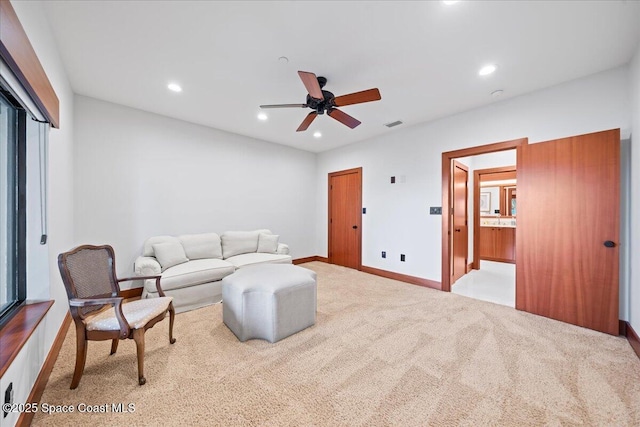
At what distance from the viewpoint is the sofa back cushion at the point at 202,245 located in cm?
364

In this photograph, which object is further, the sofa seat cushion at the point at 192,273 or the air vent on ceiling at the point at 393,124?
the air vent on ceiling at the point at 393,124

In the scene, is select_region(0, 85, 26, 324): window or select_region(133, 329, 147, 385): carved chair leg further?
select_region(133, 329, 147, 385): carved chair leg

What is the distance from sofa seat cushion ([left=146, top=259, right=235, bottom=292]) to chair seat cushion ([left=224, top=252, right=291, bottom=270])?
205 millimetres

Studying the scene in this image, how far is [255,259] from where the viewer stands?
379 cm

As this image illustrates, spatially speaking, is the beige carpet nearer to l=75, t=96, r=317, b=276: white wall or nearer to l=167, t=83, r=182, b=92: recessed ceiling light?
l=75, t=96, r=317, b=276: white wall

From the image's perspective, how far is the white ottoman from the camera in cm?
223

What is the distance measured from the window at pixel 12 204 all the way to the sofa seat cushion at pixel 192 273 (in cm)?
124

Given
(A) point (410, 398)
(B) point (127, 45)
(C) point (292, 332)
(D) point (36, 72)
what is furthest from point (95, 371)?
(B) point (127, 45)

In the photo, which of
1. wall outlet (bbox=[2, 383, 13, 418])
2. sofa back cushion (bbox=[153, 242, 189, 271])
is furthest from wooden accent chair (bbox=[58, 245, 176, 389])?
sofa back cushion (bbox=[153, 242, 189, 271])

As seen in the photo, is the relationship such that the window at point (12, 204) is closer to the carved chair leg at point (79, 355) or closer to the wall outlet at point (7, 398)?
the carved chair leg at point (79, 355)

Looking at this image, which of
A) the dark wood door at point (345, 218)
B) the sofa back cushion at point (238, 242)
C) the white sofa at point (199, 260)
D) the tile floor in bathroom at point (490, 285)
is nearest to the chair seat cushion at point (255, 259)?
the white sofa at point (199, 260)

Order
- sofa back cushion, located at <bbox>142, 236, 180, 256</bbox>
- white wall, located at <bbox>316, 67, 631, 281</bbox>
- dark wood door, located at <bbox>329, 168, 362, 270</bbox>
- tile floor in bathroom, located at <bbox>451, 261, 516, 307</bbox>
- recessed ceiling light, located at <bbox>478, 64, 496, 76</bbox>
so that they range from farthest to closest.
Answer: dark wood door, located at <bbox>329, 168, 362, 270</bbox>, tile floor in bathroom, located at <bbox>451, 261, 516, 307</bbox>, sofa back cushion, located at <bbox>142, 236, 180, 256</bbox>, white wall, located at <bbox>316, 67, 631, 281</bbox>, recessed ceiling light, located at <bbox>478, 64, 496, 76</bbox>

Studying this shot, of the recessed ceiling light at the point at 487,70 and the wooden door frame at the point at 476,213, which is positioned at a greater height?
the recessed ceiling light at the point at 487,70

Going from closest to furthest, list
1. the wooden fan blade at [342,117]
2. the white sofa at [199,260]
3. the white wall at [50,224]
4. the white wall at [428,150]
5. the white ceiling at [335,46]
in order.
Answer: the white wall at [50,224] → the white ceiling at [335,46] → the white wall at [428,150] → the wooden fan blade at [342,117] → the white sofa at [199,260]
